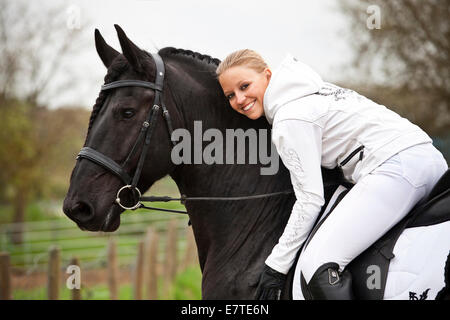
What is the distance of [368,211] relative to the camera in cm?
264

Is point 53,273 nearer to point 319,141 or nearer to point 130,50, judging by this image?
point 130,50

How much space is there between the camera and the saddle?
102 inches

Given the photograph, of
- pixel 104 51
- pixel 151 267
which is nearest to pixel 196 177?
pixel 104 51

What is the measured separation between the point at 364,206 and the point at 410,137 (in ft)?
1.72

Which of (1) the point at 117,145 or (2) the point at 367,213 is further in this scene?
(1) the point at 117,145

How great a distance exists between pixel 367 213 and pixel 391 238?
207mm

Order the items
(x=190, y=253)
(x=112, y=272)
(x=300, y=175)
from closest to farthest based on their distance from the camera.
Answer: (x=300, y=175), (x=112, y=272), (x=190, y=253)

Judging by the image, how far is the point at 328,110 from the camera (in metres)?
2.88

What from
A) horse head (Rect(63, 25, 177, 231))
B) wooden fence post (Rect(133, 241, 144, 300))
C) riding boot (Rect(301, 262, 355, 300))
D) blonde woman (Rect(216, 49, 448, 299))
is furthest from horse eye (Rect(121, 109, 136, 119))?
wooden fence post (Rect(133, 241, 144, 300))

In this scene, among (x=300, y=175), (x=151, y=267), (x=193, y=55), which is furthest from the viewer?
(x=151, y=267)

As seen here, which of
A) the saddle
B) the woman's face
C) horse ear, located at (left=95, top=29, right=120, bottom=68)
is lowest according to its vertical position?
the saddle

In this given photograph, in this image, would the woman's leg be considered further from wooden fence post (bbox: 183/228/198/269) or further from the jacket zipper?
wooden fence post (bbox: 183/228/198/269)

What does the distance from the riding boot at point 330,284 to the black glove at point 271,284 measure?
0.23 metres
